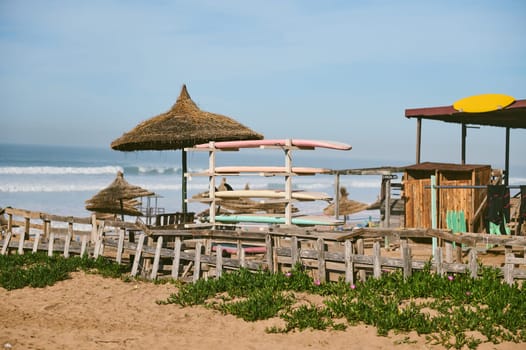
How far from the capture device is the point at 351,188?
8062cm

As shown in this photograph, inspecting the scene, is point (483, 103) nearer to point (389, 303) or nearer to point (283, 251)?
point (283, 251)

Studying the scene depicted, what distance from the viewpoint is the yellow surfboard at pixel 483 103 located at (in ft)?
50.1

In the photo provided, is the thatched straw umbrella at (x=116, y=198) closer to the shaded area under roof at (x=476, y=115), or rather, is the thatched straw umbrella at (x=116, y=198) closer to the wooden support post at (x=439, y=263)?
the shaded area under roof at (x=476, y=115)

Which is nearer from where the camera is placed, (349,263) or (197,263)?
(349,263)

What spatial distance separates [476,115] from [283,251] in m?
8.23

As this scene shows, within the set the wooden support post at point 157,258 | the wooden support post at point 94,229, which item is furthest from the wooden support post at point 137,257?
the wooden support post at point 94,229

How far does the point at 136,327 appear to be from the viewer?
33.8 feet

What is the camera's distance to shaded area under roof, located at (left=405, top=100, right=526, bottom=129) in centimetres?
1594

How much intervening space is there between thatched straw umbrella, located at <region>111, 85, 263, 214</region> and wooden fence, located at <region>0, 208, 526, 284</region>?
2210mm

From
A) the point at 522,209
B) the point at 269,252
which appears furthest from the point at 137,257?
the point at 522,209

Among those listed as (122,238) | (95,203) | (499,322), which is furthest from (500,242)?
(95,203)

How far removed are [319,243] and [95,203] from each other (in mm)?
14559

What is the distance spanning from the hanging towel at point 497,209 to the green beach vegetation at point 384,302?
5.14 metres

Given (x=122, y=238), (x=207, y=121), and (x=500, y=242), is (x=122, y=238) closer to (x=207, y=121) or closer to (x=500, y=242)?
(x=207, y=121)
